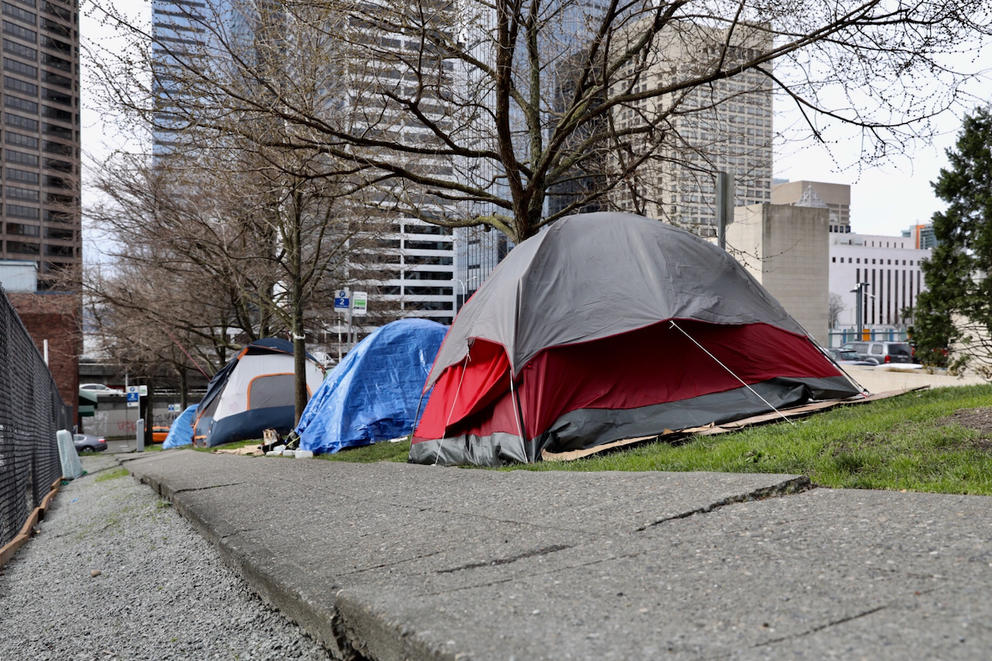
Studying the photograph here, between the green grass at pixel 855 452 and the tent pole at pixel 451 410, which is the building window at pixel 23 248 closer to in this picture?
the tent pole at pixel 451 410

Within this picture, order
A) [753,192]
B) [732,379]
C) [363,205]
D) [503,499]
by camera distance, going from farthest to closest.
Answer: [753,192] < [363,205] < [732,379] < [503,499]

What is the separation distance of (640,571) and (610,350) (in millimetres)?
5189

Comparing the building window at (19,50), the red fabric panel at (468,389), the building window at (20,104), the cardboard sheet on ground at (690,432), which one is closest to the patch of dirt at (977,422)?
the cardboard sheet on ground at (690,432)

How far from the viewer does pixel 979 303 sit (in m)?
21.0

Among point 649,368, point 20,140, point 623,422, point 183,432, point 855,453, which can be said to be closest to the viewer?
point 855,453

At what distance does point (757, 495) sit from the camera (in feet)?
12.8

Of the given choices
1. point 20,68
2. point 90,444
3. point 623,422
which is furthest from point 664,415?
point 20,68

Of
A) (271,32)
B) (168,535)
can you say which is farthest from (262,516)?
(271,32)

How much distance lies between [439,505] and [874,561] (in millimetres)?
2807

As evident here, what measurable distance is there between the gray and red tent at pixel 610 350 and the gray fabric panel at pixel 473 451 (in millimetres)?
15

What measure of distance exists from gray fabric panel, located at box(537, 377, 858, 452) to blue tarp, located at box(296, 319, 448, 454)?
4991mm

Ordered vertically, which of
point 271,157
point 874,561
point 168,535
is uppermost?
point 271,157

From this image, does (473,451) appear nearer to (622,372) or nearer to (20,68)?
(622,372)

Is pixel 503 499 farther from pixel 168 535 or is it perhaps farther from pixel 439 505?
pixel 168 535
